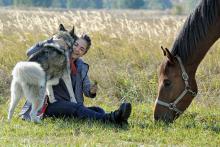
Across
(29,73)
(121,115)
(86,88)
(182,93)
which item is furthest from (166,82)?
(29,73)

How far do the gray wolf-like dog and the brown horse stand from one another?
1255 mm

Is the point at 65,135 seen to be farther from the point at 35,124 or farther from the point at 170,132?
the point at 170,132

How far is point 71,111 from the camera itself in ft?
22.1

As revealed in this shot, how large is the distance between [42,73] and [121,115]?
1120mm

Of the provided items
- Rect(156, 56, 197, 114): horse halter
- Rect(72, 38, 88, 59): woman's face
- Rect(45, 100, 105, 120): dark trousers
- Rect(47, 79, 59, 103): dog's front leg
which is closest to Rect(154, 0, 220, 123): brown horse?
Rect(156, 56, 197, 114): horse halter

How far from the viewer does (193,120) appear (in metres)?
7.13

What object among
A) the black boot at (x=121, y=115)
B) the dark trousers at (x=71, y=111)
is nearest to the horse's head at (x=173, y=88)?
the black boot at (x=121, y=115)

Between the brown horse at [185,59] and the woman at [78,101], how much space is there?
0.56 meters

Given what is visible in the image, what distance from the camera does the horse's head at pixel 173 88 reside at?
6441 mm

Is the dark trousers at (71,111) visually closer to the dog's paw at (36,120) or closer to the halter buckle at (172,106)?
the dog's paw at (36,120)

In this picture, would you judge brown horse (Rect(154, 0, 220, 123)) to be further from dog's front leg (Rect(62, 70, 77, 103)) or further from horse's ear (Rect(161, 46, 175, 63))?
dog's front leg (Rect(62, 70, 77, 103))

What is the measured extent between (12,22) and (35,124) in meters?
7.72

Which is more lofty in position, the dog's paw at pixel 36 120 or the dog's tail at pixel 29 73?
the dog's tail at pixel 29 73

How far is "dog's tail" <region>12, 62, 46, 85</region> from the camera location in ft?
20.8
